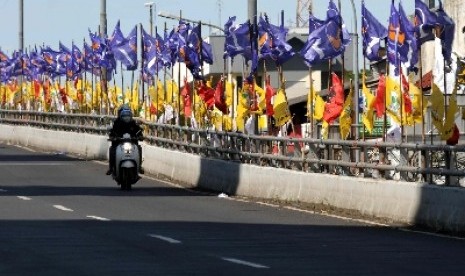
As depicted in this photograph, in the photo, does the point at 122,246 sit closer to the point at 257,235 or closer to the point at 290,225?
the point at 257,235

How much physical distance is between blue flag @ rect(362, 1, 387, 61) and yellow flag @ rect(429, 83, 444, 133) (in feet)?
33.5

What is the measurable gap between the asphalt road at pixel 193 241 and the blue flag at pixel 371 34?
6937 mm

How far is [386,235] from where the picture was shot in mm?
21844

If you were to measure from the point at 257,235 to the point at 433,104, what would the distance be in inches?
291

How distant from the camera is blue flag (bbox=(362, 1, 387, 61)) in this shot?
3844cm

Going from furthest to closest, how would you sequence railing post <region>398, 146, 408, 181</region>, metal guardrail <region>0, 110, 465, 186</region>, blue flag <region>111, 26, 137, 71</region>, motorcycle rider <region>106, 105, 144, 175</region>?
blue flag <region>111, 26, 137, 71</region> → motorcycle rider <region>106, 105, 144, 175</region> → railing post <region>398, 146, 408, 181</region> → metal guardrail <region>0, 110, 465, 186</region>

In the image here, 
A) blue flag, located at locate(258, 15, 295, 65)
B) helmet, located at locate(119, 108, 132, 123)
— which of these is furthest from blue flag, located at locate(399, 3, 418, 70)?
blue flag, located at locate(258, 15, 295, 65)

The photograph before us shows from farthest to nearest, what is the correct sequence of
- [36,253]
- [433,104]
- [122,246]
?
1. [433,104]
2. [122,246]
3. [36,253]

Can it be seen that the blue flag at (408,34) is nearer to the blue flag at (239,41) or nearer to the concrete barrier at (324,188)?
the concrete barrier at (324,188)

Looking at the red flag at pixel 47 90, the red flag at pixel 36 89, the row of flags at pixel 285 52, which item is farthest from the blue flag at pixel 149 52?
the red flag at pixel 36 89

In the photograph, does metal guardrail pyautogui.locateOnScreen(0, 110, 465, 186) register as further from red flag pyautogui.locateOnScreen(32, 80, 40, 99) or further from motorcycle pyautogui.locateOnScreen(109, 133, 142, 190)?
red flag pyautogui.locateOnScreen(32, 80, 40, 99)

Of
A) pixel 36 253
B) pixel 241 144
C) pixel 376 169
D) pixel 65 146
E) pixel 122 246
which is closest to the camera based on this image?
pixel 36 253

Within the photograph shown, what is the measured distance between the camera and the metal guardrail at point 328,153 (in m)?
24.2

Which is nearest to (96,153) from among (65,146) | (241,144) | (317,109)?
(65,146)
